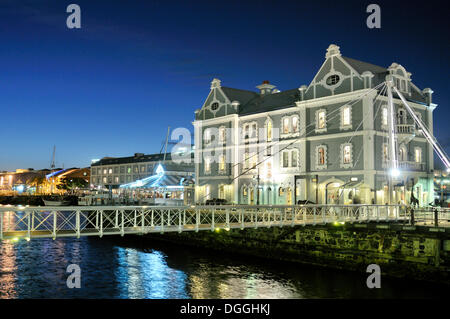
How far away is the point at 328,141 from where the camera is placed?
4425 centimetres

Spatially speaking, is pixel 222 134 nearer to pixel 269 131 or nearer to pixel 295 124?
pixel 269 131

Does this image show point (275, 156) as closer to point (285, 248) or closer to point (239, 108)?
point (239, 108)

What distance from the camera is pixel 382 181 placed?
4116cm

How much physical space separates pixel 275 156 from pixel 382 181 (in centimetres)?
1216

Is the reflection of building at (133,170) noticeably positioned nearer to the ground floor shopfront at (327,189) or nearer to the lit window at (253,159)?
the ground floor shopfront at (327,189)

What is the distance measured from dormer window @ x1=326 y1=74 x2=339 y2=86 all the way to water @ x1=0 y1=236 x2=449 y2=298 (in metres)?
19.0

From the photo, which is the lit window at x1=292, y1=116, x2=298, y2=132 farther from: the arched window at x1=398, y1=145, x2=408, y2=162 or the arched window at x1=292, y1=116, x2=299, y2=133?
the arched window at x1=398, y1=145, x2=408, y2=162

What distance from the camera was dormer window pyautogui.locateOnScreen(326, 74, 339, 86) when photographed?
4338cm

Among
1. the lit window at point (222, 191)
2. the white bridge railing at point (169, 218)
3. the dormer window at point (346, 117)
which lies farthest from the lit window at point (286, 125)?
the white bridge railing at point (169, 218)

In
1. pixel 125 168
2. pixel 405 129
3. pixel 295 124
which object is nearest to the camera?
pixel 405 129

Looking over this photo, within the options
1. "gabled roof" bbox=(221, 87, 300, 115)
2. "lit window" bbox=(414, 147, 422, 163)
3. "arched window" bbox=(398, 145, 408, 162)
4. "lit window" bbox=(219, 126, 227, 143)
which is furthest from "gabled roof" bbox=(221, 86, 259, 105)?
"lit window" bbox=(414, 147, 422, 163)

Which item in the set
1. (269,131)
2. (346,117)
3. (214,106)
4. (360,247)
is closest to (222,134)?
(214,106)

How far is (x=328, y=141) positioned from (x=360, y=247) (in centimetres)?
1650
